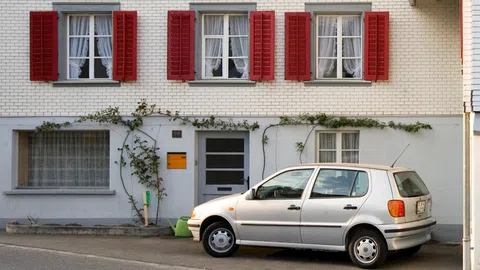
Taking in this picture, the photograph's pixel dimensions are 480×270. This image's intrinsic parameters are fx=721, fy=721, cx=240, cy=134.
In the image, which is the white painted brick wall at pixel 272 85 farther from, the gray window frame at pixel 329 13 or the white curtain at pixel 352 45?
the white curtain at pixel 352 45

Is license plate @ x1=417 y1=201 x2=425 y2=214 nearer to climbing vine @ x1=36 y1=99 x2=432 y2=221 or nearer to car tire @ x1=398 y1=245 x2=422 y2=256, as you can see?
car tire @ x1=398 y1=245 x2=422 y2=256

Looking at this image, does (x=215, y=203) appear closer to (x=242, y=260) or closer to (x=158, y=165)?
(x=242, y=260)

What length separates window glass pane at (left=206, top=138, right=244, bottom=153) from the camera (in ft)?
52.0

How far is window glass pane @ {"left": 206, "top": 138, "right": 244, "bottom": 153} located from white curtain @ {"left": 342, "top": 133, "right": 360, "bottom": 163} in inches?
87.5

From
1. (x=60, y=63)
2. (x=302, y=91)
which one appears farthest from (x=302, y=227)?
(x=60, y=63)

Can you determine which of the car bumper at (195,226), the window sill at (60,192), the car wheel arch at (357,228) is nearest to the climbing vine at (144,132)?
the window sill at (60,192)

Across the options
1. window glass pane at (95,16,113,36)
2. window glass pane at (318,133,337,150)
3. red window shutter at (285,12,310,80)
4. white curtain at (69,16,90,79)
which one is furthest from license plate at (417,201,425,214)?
white curtain at (69,16,90,79)

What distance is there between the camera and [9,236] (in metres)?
14.8

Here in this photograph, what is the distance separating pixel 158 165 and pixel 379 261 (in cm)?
604

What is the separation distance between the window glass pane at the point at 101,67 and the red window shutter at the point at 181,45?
147 cm

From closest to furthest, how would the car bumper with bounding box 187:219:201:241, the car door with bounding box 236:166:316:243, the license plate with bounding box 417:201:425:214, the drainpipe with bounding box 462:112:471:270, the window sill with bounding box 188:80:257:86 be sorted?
the drainpipe with bounding box 462:112:471:270
the license plate with bounding box 417:201:425:214
the car door with bounding box 236:166:316:243
the car bumper with bounding box 187:219:201:241
the window sill with bounding box 188:80:257:86

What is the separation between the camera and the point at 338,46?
51.4 ft

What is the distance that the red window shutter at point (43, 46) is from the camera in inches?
616

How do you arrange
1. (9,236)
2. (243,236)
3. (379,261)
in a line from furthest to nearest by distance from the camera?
(9,236) < (243,236) < (379,261)
